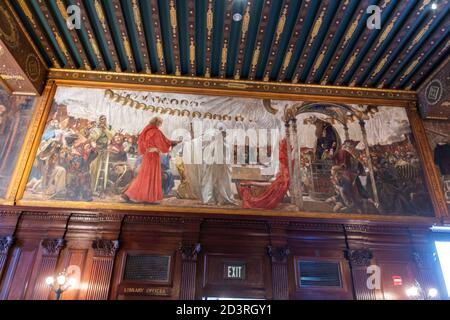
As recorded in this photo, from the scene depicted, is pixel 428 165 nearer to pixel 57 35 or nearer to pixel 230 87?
pixel 230 87

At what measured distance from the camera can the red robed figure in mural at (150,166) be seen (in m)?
8.09

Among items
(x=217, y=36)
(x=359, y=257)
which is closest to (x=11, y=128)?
(x=217, y=36)

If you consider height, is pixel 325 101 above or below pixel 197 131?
above

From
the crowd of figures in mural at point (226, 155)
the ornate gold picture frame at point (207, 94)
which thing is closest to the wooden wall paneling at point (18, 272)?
the ornate gold picture frame at point (207, 94)

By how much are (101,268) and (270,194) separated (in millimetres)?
3973

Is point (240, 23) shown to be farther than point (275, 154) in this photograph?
No

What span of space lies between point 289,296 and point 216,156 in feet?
11.6

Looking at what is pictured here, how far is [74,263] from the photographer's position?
7277 mm

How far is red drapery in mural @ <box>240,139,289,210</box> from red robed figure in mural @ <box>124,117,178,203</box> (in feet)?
6.40

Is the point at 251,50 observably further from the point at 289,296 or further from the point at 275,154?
the point at 289,296

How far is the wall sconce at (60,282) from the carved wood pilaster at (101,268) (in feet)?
1.19
